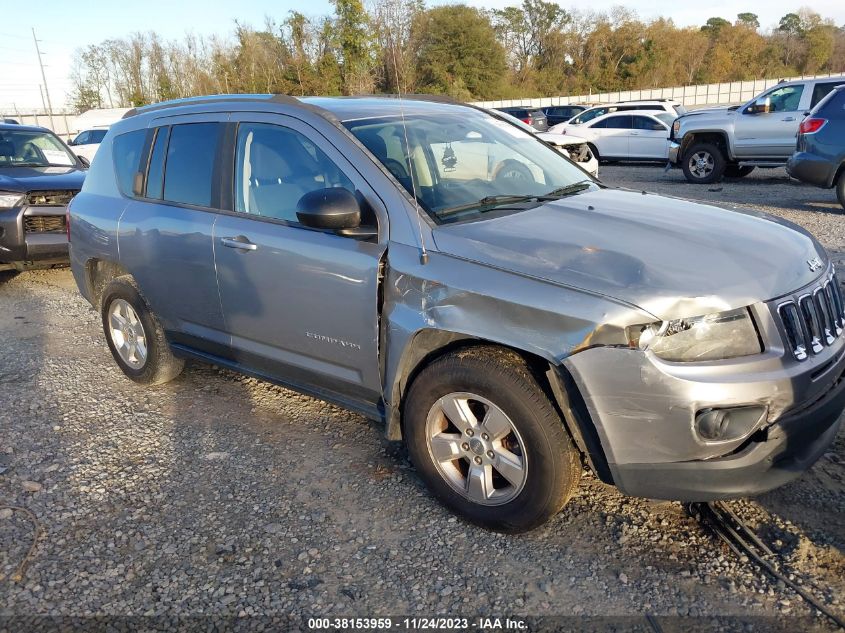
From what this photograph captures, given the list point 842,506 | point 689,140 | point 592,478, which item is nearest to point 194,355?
point 592,478

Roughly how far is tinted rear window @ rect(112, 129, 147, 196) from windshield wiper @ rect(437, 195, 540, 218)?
238 centimetres

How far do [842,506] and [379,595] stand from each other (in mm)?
2050

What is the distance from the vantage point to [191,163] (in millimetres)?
4023

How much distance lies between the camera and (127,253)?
439 centimetres

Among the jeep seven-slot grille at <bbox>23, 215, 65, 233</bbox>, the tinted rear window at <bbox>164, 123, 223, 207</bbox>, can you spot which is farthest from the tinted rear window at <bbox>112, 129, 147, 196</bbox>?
the jeep seven-slot grille at <bbox>23, 215, 65, 233</bbox>

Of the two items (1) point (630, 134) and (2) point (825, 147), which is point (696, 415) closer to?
(2) point (825, 147)

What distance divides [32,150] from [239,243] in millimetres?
6953

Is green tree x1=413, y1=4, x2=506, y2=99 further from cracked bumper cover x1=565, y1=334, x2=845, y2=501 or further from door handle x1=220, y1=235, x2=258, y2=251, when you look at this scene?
cracked bumper cover x1=565, y1=334, x2=845, y2=501

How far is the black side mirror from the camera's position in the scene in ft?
9.79

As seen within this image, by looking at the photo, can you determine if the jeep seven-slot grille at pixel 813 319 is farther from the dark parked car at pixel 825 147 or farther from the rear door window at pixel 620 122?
the rear door window at pixel 620 122

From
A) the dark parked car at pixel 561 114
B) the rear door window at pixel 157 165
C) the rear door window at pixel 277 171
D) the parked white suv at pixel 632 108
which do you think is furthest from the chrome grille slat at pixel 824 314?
the dark parked car at pixel 561 114

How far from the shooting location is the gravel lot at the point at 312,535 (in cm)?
260

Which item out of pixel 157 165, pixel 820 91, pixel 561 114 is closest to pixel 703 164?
pixel 820 91

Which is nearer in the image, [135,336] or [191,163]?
[191,163]
